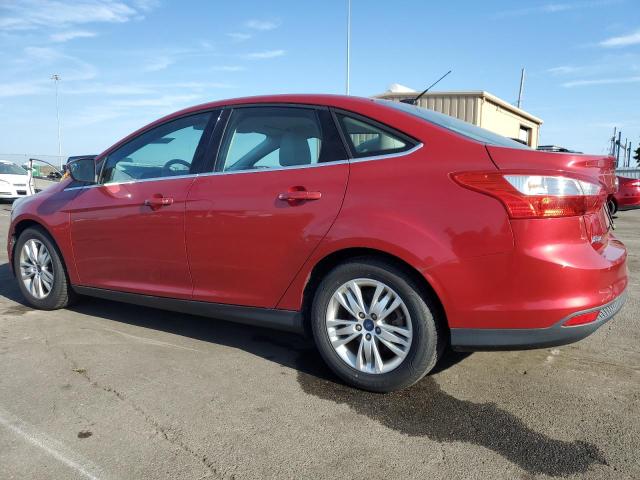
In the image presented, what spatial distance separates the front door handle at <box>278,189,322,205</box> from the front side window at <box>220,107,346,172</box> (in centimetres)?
20

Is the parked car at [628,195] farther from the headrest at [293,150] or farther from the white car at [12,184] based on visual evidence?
the white car at [12,184]

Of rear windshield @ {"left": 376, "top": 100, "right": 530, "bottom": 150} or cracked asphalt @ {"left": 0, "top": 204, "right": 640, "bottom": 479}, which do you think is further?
rear windshield @ {"left": 376, "top": 100, "right": 530, "bottom": 150}

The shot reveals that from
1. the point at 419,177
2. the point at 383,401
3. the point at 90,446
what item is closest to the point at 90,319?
the point at 90,446

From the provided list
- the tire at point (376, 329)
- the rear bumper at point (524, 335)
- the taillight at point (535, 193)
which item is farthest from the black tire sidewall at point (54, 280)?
the taillight at point (535, 193)

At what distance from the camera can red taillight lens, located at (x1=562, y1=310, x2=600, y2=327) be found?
8.26 feet

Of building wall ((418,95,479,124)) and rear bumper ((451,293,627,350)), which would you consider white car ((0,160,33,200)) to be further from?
rear bumper ((451,293,627,350))

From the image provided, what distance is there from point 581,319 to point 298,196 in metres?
1.57

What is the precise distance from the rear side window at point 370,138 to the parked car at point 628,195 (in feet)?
39.0

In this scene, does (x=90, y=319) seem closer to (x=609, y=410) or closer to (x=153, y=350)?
(x=153, y=350)

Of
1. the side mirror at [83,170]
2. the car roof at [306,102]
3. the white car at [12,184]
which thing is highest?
the car roof at [306,102]

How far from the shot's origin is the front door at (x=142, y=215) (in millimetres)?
3572

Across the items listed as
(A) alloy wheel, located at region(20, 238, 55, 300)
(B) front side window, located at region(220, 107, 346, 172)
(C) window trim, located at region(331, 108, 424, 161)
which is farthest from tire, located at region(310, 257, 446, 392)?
(A) alloy wheel, located at region(20, 238, 55, 300)

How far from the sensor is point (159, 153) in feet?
12.7

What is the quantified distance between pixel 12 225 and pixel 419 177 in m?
3.89
